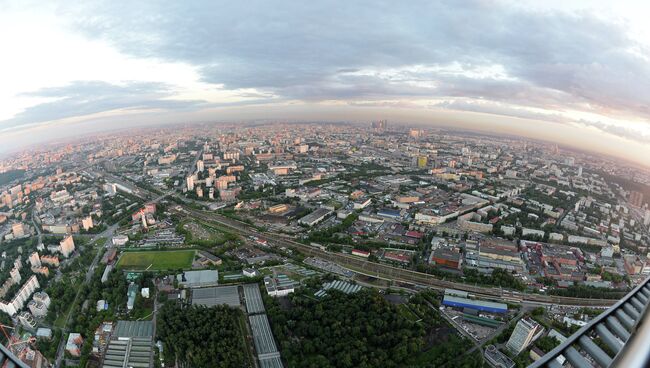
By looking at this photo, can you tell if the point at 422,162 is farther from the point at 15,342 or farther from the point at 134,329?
the point at 15,342

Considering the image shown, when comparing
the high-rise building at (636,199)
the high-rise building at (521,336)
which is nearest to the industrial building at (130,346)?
the high-rise building at (521,336)

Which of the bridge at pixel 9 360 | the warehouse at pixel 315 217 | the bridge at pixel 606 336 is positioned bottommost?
the warehouse at pixel 315 217

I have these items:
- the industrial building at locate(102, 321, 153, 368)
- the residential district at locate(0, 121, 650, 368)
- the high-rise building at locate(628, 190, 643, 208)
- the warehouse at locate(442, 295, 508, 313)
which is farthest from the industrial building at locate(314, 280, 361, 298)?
the high-rise building at locate(628, 190, 643, 208)

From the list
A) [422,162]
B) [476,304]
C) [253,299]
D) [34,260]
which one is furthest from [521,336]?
[422,162]

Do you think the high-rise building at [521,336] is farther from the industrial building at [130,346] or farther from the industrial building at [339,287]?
the industrial building at [130,346]

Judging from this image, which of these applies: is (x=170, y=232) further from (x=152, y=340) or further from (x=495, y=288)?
(x=495, y=288)

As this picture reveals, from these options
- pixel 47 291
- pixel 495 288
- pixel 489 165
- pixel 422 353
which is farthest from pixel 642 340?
pixel 489 165
